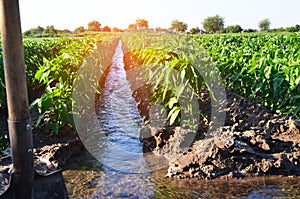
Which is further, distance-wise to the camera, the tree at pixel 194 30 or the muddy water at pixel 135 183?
the tree at pixel 194 30

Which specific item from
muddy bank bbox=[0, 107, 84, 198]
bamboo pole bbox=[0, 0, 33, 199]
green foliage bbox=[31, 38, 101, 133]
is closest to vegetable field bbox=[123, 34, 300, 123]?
green foliage bbox=[31, 38, 101, 133]

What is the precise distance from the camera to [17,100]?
2.76 m

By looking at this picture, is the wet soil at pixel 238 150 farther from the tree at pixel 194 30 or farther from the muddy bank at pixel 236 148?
the tree at pixel 194 30

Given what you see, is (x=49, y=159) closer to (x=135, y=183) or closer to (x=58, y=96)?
(x=58, y=96)

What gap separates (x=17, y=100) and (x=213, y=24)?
94172 millimetres

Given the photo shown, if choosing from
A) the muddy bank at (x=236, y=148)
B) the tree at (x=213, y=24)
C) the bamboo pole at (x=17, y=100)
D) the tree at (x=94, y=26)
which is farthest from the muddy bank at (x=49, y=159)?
the tree at (x=213, y=24)

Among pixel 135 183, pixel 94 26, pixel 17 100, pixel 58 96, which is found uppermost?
pixel 94 26

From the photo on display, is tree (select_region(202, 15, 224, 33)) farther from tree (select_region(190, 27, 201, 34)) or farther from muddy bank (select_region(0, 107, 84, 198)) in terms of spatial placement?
muddy bank (select_region(0, 107, 84, 198))

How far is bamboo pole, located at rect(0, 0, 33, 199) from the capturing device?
2.64m

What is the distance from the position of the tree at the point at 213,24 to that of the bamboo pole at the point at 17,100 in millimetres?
91827

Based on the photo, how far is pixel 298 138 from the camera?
4.89 metres

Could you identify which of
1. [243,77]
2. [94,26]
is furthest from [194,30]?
[243,77]

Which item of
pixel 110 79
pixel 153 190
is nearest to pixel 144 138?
pixel 153 190

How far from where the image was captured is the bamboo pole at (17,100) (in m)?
2.64
